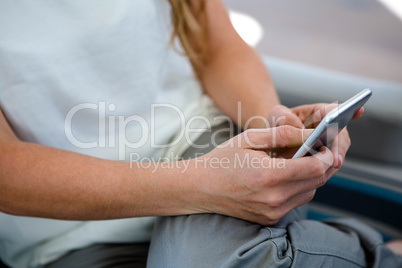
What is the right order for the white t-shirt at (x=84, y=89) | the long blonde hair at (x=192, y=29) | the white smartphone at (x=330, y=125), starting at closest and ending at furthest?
the white smartphone at (x=330, y=125)
the white t-shirt at (x=84, y=89)
the long blonde hair at (x=192, y=29)

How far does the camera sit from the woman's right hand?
1.72 ft

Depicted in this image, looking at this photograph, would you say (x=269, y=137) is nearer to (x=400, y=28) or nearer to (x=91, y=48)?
(x=91, y=48)

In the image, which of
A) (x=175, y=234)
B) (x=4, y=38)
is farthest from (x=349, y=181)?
(x=4, y=38)

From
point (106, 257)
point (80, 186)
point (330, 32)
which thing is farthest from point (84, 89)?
point (330, 32)

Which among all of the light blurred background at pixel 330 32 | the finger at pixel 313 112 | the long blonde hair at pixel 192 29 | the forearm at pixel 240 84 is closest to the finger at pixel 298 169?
the finger at pixel 313 112

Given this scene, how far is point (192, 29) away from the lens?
803 millimetres

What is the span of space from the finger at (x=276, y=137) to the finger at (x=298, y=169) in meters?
0.04

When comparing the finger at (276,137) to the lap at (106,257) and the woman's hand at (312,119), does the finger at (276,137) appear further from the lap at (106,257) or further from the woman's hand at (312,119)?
the lap at (106,257)

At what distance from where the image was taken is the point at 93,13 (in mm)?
633

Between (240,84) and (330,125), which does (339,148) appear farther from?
(240,84)

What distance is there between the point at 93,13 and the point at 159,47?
0.15m

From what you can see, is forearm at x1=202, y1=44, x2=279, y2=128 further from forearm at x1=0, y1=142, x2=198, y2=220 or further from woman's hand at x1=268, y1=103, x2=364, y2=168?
forearm at x1=0, y1=142, x2=198, y2=220

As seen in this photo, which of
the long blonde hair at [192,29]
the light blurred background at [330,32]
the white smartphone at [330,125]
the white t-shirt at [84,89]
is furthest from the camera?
the light blurred background at [330,32]

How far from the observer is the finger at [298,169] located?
52 cm
